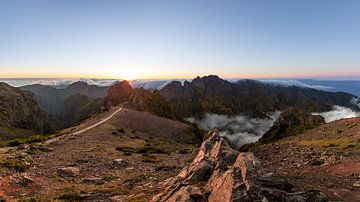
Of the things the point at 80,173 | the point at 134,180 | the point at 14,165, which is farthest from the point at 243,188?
the point at 14,165

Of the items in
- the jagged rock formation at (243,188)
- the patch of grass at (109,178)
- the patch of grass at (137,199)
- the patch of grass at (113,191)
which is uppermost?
the jagged rock formation at (243,188)

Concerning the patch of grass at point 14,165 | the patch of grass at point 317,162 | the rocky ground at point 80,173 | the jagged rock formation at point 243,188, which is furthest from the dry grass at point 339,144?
the patch of grass at point 14,165

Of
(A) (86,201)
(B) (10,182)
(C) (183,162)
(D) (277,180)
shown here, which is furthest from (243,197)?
(C) (183,162)

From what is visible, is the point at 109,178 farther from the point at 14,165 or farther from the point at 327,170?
the point at 327,170

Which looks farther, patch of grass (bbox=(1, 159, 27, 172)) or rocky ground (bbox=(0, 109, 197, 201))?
patch of grass (bbox=(1, 159, 27, 172))

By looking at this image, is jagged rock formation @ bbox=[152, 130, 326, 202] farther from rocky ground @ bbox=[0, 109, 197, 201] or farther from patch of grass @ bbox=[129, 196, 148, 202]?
rocky ground @ bbox=[0, 109, 197, 201]

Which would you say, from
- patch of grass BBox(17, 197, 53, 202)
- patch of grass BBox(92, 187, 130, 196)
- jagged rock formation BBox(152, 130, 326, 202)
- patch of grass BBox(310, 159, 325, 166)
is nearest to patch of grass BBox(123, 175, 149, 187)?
patch of grass BBox(92, 187, 130, 196)

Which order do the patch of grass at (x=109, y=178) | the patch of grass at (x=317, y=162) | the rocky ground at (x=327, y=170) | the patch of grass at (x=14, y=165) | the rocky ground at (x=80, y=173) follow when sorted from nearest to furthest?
the rocky ground at (x=327, y=170), the rocky ground at (x=80, y=173), the patch of grass at (x=317, y=162), the patch of grass at (x=109, y=178), the patch of grass at (x=14, y=165)

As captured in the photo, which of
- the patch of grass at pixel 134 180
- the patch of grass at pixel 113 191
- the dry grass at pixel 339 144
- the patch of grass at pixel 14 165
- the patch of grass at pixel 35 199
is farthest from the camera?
the dry grass at pixel 339 144

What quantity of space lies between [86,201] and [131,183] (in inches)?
278

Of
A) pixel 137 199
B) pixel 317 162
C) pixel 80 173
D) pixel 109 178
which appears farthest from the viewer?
pixel 80 173

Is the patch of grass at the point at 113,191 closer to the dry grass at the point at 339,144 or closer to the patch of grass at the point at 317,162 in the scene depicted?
the patch of grass at the point at 317,162

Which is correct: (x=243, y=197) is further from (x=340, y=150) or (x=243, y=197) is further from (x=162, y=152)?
(x=162, y=152)

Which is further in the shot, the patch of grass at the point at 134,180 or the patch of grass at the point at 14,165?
the patch of grass at the point at 14,165
